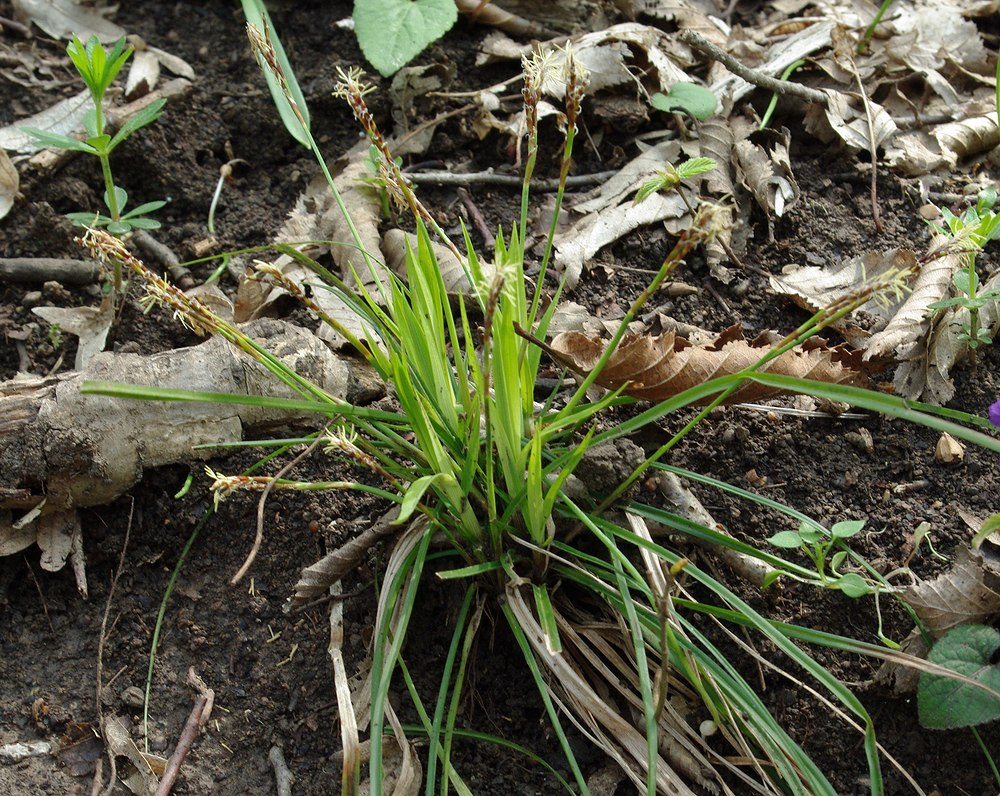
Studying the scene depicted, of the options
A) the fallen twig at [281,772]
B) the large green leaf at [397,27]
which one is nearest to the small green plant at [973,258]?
the large green leaf at [397,27]

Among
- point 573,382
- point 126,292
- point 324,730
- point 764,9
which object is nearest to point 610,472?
point 573,382

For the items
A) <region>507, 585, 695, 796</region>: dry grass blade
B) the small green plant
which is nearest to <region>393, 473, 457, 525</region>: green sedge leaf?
<region>507, 585, 695, 796</region>: dry grass blade

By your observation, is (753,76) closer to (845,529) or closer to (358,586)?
(845,529)

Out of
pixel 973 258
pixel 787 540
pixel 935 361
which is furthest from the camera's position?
pixel 935 361

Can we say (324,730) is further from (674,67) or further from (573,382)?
(674,67)

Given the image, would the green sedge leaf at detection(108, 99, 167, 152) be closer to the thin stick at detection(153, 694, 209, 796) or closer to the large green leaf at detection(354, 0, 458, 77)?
the large green leaf at detection(354, 0, 458, 77)

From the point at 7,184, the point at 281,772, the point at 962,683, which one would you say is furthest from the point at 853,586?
the point at 7,184
